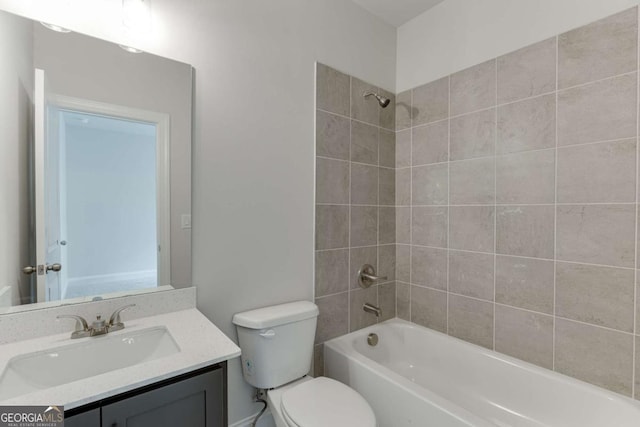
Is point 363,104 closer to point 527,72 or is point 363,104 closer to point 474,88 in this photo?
point 474,88

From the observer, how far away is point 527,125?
1644mm

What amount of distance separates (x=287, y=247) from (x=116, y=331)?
0.87m

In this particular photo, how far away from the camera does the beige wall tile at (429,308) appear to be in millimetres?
2034

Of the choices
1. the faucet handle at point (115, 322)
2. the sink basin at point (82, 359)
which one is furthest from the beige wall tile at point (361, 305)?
the faucet handle at point (115, 322)

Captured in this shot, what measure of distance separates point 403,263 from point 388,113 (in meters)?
1.10

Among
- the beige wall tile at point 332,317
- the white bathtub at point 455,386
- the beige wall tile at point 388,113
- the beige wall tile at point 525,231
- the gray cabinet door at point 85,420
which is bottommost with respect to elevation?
the white bathtub at point 455,386

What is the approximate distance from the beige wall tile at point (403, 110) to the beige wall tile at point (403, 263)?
889 millimetres

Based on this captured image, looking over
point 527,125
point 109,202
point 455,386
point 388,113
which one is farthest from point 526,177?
point 109,202

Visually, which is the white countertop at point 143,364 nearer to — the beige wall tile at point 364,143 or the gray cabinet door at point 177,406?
the gray cabinet door at point 177,406

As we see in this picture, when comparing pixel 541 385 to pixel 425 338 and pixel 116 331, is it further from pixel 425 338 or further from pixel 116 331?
pixel 116 331

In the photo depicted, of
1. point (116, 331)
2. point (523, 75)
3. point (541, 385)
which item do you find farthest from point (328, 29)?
point (541, 385)

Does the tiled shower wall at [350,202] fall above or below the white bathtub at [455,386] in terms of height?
above

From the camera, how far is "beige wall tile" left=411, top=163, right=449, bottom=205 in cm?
202

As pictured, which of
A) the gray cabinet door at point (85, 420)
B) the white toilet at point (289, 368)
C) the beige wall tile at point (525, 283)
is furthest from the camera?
the beige wall tile at point (525, 283)
